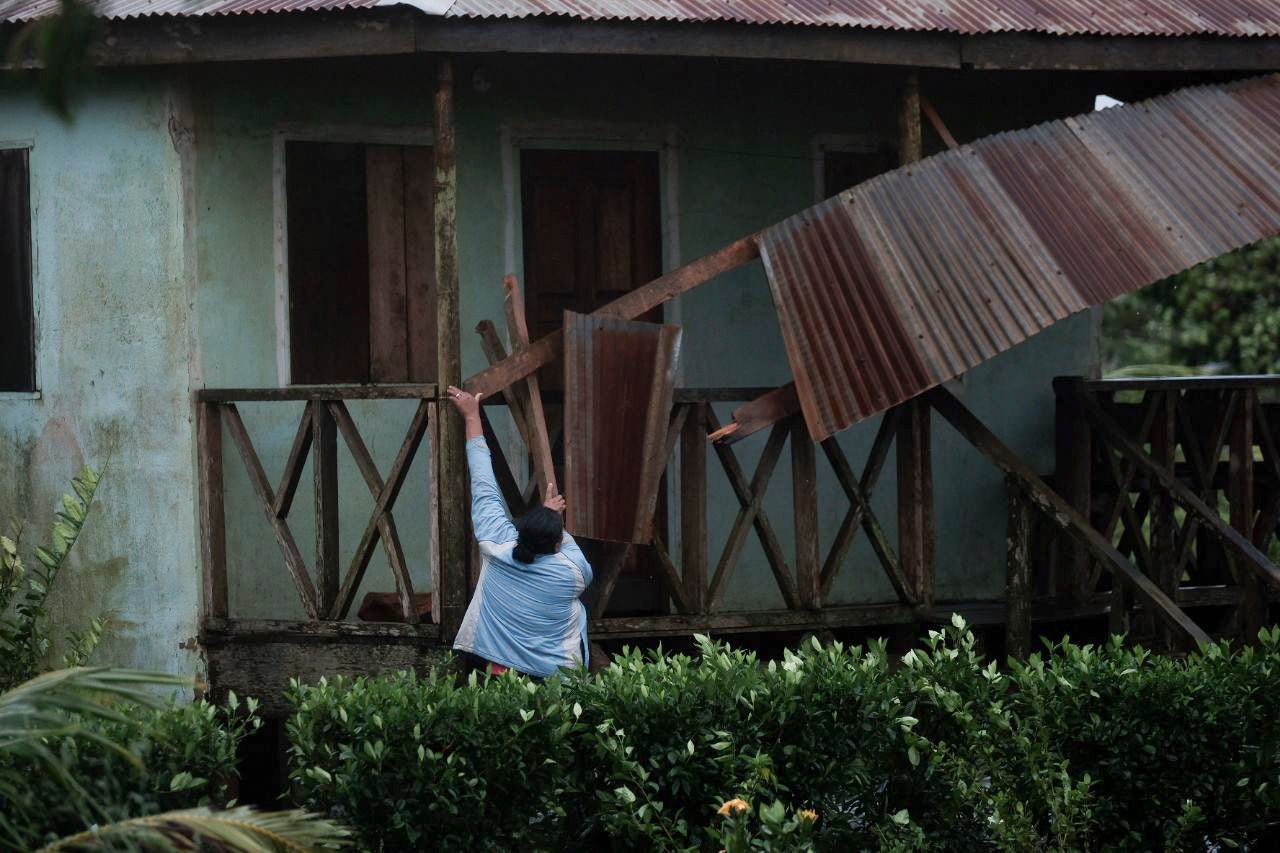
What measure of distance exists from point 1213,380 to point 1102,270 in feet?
8.29

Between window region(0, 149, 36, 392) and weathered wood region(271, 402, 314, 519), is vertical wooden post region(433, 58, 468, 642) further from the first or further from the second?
window region(0, 149, 36, 392)

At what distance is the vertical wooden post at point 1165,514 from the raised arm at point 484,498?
3946 millimetres

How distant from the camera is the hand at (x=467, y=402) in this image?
7760 millimetres

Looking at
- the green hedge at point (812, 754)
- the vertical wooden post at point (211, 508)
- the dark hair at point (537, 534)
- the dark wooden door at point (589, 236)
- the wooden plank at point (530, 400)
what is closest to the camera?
the green hedge at point (812, 754)

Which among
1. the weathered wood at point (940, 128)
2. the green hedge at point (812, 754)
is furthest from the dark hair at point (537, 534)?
the weathered wood at point (940, 128)

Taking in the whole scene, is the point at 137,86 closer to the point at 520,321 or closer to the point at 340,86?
the point at 340,86

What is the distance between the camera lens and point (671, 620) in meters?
8.50

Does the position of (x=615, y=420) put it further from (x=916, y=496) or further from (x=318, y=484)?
(x=916, y=496)

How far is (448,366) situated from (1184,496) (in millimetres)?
3901

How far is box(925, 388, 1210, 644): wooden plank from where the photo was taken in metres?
8.16

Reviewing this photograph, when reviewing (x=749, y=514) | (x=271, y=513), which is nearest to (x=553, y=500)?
(x=749, y=514)

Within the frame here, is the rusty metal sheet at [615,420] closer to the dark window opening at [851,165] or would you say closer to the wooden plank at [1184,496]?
the dark window opening at [851,165]

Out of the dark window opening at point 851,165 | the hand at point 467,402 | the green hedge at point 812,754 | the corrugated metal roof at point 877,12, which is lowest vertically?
the green hedge at point 812,754

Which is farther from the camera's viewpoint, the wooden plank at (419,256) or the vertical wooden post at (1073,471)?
the vertical wooden post at (1073,471)
